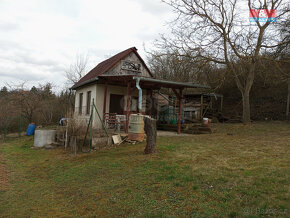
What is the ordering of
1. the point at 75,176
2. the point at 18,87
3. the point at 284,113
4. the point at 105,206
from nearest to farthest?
the point at 105,206 → the point at 75,176 → the point at 284,113 → the point at 18,87

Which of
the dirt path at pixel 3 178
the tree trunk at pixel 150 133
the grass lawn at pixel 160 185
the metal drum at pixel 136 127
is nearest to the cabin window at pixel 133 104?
the metal drum at pixel 136 127

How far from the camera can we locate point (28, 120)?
18.7m

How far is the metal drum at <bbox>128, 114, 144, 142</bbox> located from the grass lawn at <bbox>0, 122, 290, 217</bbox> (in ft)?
6.41

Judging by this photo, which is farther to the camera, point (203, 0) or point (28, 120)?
point (28, 120)

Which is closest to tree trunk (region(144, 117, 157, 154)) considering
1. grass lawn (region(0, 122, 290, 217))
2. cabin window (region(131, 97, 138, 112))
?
grass lawn (region(0, 122, 290, 217))

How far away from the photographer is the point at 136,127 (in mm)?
9297

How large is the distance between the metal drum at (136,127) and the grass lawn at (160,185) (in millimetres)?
1952

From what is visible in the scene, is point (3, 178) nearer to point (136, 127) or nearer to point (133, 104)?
point (136, 127)

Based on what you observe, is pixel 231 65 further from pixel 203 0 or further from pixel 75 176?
pixel 75 176

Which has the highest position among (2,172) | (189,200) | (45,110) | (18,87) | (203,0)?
(203,0)

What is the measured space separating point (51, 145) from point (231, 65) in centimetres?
1090

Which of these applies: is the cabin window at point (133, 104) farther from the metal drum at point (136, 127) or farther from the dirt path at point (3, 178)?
the dirt path at point (3, 178)

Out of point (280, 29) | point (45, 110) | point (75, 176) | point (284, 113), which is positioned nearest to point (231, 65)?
point (280, 29)

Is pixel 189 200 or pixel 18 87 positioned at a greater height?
pixel 18 87
